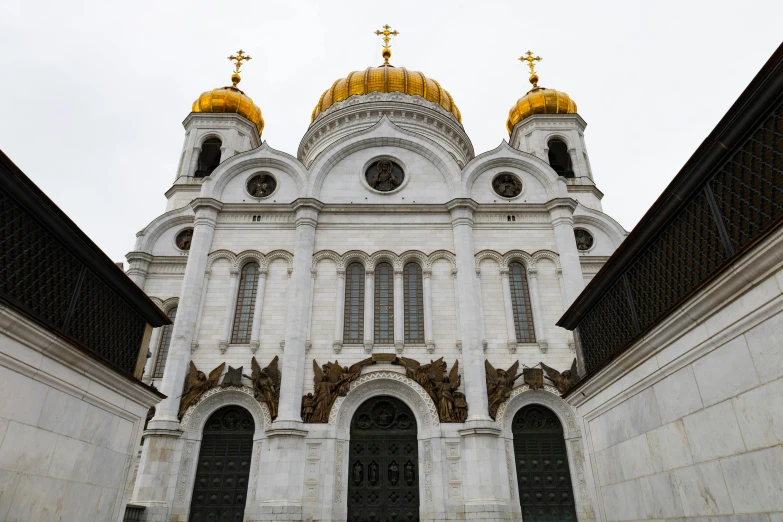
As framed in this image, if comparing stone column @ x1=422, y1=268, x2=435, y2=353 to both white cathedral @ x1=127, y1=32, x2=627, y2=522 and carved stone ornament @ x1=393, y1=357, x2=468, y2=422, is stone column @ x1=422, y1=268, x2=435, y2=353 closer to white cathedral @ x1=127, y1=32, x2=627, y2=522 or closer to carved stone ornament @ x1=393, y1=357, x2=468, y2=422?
white cathedral @ x1=127, y1=32, x2=627, y2=522

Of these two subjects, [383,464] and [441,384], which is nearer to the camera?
[383,464]

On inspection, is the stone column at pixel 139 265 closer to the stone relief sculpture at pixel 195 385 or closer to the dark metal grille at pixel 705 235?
the stone relief sculpture at pixel 195 385

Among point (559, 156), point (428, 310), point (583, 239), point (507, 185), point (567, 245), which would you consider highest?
point (559, 156)

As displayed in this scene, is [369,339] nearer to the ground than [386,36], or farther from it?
nearer to the ground

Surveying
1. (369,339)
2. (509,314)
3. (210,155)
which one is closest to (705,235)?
(509,314)

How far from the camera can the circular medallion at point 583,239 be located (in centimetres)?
2369

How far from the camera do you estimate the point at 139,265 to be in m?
21.5

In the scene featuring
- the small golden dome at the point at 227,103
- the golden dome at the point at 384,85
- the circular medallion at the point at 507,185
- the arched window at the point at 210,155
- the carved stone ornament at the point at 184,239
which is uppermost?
the golden dome at the point at 384,85

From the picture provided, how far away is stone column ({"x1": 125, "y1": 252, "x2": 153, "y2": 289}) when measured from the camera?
21.2 meters

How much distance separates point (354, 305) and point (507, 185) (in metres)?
8.29

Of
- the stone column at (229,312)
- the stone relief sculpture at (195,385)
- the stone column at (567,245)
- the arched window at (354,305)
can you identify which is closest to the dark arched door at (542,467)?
the stone column at (567,245)

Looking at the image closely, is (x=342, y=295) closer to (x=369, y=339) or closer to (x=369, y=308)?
(x=369, y=308)

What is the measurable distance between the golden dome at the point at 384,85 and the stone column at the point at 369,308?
14.7m

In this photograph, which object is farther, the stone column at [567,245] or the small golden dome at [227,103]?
the small golden dome at [227,103]
